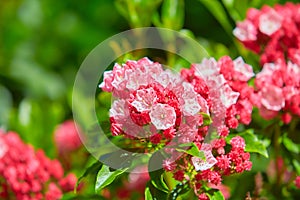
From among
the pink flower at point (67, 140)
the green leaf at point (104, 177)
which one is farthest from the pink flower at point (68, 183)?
the green leaf at point (104, 177)

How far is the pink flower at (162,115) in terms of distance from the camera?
1.18m

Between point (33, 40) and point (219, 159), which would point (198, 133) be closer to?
point (219, 159)

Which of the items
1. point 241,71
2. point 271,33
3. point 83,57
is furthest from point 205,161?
point 83,57

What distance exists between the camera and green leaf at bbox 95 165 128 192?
1245 millimetres

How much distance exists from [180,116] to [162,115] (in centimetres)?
5

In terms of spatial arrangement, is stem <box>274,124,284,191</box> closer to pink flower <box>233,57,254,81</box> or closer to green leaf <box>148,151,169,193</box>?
pink flower <box>233,57,254,81</box>

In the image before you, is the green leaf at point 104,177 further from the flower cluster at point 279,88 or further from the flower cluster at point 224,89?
the flower cluster at point 279,88

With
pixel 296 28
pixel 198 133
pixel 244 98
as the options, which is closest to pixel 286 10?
pixel 296 28

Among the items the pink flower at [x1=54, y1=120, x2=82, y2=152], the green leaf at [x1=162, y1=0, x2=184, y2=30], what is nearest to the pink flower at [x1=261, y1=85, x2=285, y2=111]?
the green leaf at [x1=162, y1=0, x2=184, y2=30]

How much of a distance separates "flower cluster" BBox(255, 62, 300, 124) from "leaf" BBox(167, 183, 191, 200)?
0.87ft

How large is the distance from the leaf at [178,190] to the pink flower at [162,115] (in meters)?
0.17

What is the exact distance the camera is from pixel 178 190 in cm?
132

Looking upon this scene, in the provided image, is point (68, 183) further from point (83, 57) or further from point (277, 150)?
point (83, 57)

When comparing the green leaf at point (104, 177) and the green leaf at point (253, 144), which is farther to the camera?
the green leaf at point (253, 144)
